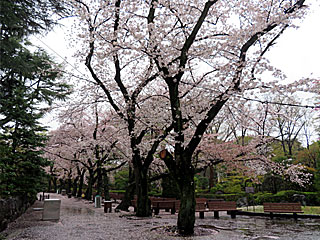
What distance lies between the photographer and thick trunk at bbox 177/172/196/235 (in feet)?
24.1

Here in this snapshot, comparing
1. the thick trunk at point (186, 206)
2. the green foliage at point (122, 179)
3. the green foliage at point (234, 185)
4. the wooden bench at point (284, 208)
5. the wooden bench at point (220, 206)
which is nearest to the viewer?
the thick trunk at point (186, 206)

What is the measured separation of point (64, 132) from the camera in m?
22.1

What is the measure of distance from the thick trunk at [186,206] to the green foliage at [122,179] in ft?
75.1

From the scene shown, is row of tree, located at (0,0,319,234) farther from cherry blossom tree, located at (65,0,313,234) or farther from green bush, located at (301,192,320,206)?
green bush, located at (301,192,320,206)

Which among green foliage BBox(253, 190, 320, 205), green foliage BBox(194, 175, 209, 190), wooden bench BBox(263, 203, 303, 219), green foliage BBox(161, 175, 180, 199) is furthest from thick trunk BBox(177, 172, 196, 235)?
green foliage BBox(194, 175, 209, 190)

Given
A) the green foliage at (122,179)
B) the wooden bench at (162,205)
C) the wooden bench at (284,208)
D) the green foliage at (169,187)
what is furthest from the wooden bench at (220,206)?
the green foliage at (122,179)

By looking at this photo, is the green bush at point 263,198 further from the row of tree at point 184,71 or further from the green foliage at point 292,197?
the row of tree at point 184,71

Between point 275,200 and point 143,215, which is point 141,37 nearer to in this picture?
point 143,215

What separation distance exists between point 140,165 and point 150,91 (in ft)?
14.9

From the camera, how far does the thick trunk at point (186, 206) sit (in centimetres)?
735

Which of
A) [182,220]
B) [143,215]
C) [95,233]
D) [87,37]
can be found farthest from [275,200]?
[87,37]

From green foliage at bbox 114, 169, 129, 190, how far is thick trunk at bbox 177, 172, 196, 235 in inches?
901

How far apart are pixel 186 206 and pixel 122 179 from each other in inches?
1000

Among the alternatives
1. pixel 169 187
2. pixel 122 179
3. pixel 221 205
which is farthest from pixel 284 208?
pixel 122 179
